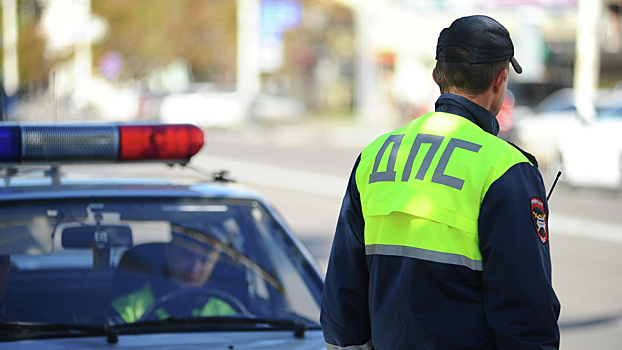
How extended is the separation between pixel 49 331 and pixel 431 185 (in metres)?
1.42

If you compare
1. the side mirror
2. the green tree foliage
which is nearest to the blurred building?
the green tree foliage

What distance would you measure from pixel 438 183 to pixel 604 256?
282 inches

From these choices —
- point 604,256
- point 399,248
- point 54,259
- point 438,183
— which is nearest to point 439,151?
point 438,183

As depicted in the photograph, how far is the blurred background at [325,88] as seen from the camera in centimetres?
1017

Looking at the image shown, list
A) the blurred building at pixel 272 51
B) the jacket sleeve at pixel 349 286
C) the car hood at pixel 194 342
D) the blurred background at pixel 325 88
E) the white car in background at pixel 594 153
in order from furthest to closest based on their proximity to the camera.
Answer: the blurred building at pixel 272 51
the white car in background at pixel 594 153
the blurred background at pixel 325 88
the car hood at pixel 194 342
the jacket sleeve at pixel 349 286

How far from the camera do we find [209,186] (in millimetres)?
3266

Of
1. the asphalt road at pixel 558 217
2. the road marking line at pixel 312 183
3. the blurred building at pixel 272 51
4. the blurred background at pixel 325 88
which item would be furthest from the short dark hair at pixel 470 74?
the blurred building at pixel 272 51

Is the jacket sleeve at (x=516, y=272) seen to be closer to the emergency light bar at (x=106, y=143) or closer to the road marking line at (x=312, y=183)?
the emergency light bar at (x=106, y=143)

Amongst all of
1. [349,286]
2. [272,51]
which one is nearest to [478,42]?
[349,286]

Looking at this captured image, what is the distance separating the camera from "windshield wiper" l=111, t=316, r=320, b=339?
106 inches

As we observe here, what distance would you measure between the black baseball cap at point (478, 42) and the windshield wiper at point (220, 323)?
1.16 metres

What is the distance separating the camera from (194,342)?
255cm

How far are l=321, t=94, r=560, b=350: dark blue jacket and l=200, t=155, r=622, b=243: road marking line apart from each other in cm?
794

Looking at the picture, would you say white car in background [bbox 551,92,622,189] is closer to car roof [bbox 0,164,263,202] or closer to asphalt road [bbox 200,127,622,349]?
asphalt road [bbox 200,127,622,349]
